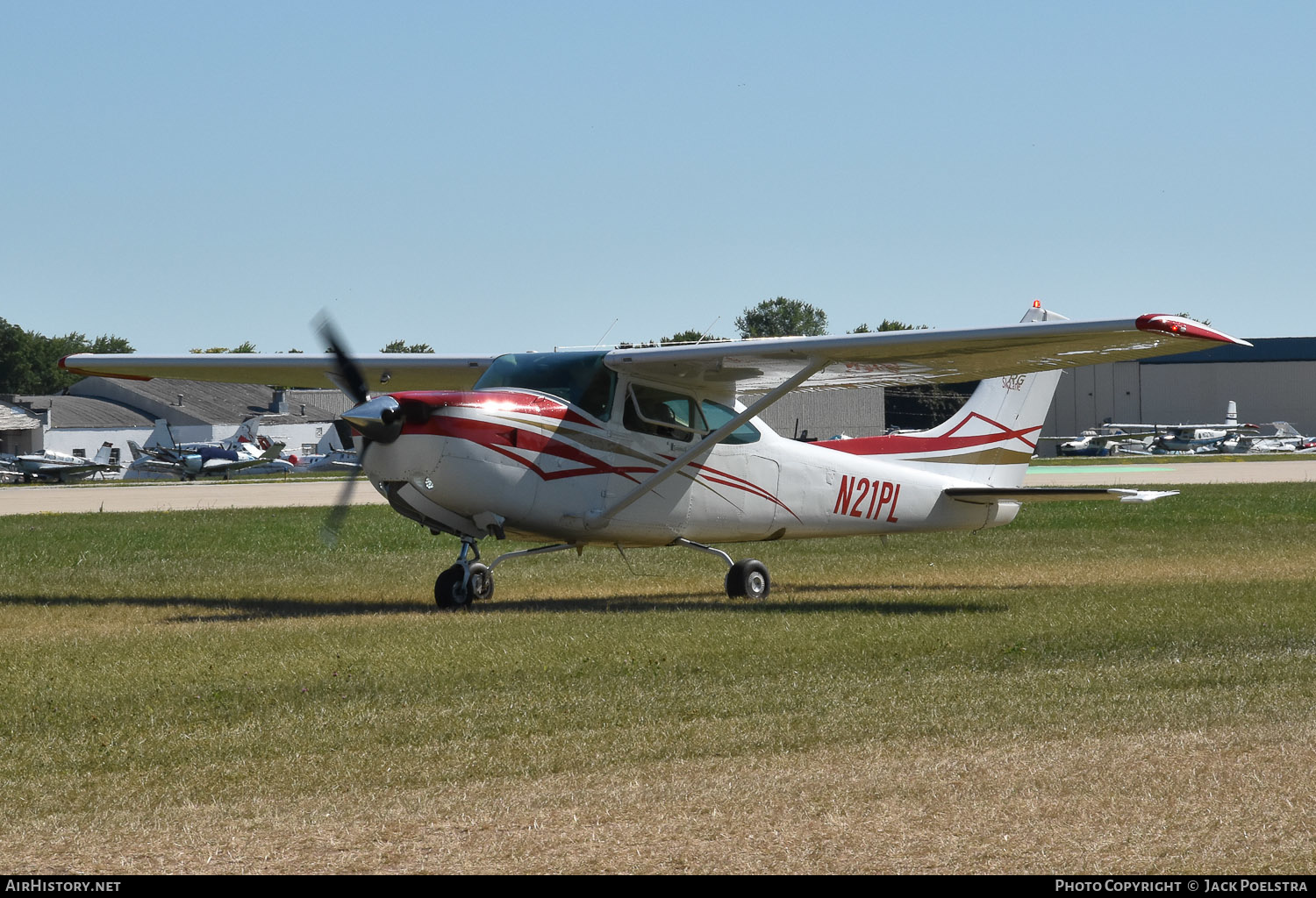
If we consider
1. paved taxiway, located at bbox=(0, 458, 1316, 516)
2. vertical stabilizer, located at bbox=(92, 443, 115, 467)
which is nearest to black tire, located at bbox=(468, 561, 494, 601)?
paved taxiway, located at bbox=(0, 458, 1316, 516)

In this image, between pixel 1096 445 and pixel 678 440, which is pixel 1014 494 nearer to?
pixel 678 440

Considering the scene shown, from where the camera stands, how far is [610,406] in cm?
1389

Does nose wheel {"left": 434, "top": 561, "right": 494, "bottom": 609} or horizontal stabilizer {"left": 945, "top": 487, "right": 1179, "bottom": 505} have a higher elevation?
horizontal stabilizer {"left": 945, "top": 487, "right": 1179, "bottom": 505}

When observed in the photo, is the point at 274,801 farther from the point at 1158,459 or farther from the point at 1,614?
the point at 1158,459

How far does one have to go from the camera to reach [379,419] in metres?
12.2

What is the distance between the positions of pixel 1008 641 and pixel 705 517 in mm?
4997

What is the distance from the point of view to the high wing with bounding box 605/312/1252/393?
11.8 m

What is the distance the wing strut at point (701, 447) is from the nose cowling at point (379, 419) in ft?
7.44

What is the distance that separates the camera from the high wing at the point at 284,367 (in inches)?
635

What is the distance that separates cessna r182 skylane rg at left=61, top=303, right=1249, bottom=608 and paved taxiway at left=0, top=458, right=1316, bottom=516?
69.3 feet

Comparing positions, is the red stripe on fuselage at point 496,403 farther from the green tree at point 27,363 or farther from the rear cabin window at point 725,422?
the green tree at point 27,363

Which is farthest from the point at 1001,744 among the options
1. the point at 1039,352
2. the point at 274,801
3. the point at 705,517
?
the point at 705,517

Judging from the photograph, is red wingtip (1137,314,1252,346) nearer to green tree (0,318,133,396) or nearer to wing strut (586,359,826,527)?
wing strut (586,359,826,527)

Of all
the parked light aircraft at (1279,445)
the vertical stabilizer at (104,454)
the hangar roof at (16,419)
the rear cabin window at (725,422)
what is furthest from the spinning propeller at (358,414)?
the parked light aircraft at (1279,445)
